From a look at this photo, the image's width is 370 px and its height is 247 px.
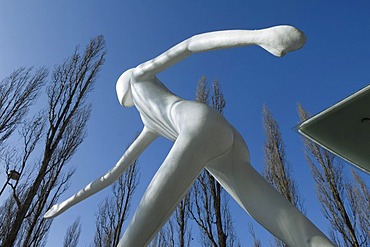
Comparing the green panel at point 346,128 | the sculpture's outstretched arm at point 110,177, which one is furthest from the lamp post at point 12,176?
the green panel at point 346,128

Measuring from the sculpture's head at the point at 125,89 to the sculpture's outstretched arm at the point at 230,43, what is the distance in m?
0.11

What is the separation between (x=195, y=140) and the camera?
1.44m

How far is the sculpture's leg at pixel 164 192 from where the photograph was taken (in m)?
1.29

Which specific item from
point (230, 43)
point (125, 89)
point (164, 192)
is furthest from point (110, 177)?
point (230, 43)

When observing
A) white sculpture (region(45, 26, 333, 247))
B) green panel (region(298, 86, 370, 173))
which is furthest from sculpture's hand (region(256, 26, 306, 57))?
green panel (region(298, 86, 370, 173))

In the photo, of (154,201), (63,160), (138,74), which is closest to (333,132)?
(154,201)

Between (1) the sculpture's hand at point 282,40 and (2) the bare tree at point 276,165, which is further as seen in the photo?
(2) the bare tree at point 276,165

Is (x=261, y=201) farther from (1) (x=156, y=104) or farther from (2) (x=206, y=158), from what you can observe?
(1) (x=156, y=104)

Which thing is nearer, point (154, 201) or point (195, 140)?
point (154, 201)

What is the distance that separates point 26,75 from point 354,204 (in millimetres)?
10613

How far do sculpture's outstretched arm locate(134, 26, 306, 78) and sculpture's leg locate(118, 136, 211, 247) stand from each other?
50cm

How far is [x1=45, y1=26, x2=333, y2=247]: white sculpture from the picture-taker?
1.24 m

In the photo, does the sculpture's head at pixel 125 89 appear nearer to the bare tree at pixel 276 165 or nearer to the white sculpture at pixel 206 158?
the white sculpture at pixel 206 158

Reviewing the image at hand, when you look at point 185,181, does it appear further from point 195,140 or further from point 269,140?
point 269,140
